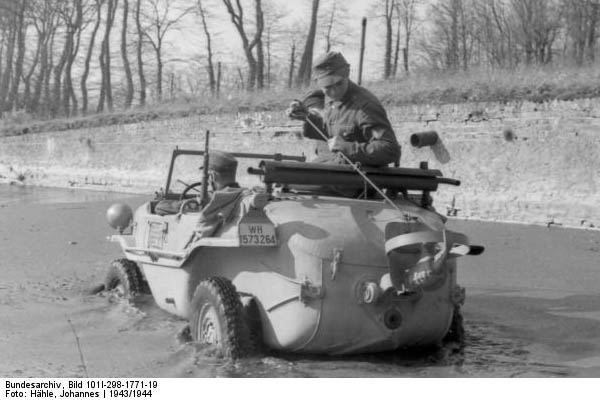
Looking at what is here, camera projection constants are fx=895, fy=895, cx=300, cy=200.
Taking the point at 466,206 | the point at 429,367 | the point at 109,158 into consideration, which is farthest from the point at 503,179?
the point at 109,158

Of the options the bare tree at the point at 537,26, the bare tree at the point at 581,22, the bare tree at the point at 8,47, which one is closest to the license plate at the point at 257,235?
the bare tree at the point at 581,22

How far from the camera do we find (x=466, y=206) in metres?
16.3

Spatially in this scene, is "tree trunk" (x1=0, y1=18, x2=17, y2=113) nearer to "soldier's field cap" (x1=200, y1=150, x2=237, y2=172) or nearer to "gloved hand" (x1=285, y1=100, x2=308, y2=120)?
"soldier's field cap" (x1=200, y1=150, x2=237, y2=172)

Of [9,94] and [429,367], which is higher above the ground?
[9,94]

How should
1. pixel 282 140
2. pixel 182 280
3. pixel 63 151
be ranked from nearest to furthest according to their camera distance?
pixel 182 280
pixel 282 140
pixel 63 151

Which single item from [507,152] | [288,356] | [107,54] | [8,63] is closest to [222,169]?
[288,356]

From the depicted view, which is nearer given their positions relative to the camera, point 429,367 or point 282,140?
point 429,367

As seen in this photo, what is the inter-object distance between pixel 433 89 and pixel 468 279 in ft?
29.3

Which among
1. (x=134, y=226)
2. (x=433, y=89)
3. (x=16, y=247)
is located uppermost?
(x=433, y=89)

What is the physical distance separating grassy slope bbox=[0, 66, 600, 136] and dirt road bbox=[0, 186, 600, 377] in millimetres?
3419

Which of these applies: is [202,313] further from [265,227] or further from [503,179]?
[503,179]

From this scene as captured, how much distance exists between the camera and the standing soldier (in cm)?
620

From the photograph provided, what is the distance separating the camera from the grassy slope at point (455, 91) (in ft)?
50.8

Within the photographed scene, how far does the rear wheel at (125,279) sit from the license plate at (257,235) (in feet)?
8.70
